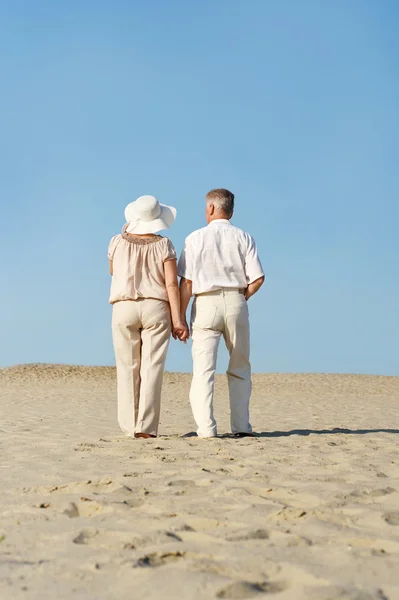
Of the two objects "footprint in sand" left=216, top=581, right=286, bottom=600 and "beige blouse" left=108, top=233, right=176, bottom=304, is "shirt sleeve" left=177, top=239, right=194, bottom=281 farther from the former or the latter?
"footprint in sand" left=216, top=581, right=286, bottom=600

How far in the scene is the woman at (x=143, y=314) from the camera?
19.9ft

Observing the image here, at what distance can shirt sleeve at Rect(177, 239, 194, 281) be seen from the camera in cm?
609

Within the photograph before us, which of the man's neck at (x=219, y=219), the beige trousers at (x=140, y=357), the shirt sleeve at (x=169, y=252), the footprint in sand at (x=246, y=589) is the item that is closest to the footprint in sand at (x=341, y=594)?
the footprint in sand at (x=246, y=589)

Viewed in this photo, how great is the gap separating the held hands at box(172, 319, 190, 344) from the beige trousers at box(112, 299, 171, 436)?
0.08 meters

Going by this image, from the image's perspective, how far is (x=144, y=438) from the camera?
19.9 ft

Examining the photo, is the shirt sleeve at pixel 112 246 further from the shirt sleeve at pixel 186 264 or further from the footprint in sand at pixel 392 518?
the footprint in sand at pixel 392 518

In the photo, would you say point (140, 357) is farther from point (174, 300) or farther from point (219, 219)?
point (219, 219)

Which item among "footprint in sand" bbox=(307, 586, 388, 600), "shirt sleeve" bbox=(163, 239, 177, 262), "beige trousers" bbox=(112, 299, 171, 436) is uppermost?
"shirt sleeve" bbox=(163, 239, 177, 262)

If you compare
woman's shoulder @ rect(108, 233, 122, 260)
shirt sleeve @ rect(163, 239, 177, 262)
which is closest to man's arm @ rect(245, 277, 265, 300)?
shirt sleeve @ rect(163, 239, 177, 262)

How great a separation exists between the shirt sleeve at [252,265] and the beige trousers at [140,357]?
31.4 inches

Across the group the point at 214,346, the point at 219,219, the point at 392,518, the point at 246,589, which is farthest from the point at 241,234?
the point at 246,589

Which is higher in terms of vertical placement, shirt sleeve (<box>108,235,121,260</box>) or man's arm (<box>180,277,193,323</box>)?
shirt sleeve (<box>108,235,121,260</box>)

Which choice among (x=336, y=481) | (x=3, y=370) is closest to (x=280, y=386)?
(x=3, y=370)

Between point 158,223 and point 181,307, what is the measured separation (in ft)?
2.65
